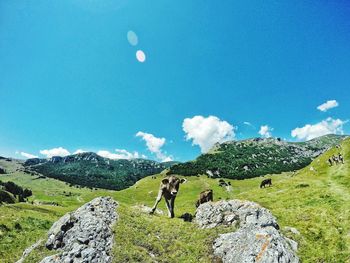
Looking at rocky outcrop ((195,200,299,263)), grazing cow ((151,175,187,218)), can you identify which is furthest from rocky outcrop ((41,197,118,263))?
rocky outcrop ((195,200,299,263))

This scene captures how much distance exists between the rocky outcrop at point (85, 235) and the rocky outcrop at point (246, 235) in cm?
1003

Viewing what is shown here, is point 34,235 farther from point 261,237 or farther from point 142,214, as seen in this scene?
point 261,237

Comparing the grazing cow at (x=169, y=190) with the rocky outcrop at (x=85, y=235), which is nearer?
the rocky outcrop at (x=85, y=235)

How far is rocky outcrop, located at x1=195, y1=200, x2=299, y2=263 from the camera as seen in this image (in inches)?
887

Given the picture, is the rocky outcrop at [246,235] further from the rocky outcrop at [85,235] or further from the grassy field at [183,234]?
the rocky outcrop at [85,235]

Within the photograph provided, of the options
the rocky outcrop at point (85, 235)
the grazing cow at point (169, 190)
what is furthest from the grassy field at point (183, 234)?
the grazing cow at point (169, 190)

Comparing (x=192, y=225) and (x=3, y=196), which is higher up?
(x=3, y=196)

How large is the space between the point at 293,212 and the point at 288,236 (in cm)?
700

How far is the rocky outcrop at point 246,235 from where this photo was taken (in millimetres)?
22531

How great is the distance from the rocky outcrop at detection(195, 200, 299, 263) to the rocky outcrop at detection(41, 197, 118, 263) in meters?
10.0

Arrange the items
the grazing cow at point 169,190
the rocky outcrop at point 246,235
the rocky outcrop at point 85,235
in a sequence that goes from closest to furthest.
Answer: the rocky outcrop at point 246,235 < the rocky outcrop at point 85,235 < the grazing cow at point 169,190

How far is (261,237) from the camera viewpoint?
2369 cm

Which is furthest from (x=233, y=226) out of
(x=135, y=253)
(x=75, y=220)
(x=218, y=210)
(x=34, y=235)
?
(x=34, y=235)

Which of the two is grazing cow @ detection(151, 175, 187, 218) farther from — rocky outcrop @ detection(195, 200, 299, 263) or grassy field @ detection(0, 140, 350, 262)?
rocky outcrop @ detection(195, 200, 299, 263)
